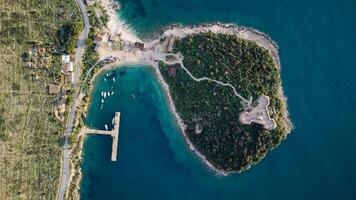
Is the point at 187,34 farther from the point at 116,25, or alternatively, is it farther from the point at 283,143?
the point at 283,143

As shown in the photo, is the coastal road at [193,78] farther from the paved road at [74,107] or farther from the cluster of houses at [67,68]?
the cluster of houses at [67,68]

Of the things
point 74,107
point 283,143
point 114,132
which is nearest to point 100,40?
point 74,107

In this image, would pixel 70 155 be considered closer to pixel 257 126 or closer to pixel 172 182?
pixel 172 182

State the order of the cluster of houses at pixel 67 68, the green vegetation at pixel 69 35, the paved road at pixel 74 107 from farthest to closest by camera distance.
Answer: the paved road at pixel 74 107, the cluster of houses at pixel 67 68, the green vegetation at pixel 69 35

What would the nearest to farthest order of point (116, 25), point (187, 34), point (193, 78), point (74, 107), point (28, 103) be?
point (28, 103) < point (193, 78) < point (74, 107) < point (187, 34) < point (116, 25)

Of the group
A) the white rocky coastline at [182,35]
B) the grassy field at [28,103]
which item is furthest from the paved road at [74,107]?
the white rocky coastline at [182,35]

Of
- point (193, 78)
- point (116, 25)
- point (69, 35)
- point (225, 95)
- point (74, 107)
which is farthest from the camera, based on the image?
point (116, 25)

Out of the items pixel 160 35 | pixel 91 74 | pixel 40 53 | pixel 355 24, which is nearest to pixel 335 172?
pixel 355 24

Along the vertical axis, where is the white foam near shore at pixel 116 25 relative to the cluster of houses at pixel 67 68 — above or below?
above
